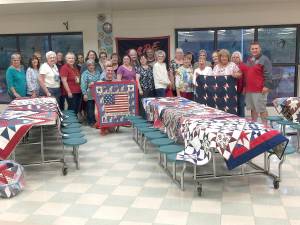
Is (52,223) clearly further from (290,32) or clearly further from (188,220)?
(290,32)

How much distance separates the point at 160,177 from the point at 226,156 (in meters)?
1.02

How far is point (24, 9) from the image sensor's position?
7.78 meters

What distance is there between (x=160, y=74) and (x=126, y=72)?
24.0 inches

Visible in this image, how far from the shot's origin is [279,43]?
8.17 m

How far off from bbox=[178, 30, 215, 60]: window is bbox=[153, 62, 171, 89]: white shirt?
87.2 inches

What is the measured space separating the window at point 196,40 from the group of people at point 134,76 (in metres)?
1.81

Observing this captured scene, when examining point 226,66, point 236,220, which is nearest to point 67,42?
point 226,66

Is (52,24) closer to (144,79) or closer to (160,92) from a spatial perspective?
(144,79)

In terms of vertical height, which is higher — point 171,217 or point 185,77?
point 185,77

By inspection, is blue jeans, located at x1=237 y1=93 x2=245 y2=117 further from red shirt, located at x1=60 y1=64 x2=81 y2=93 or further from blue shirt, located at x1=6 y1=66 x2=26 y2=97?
blue shirt, located at x1=6 y1=66 x2=26 y2=97

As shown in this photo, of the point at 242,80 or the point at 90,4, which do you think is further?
the point at 90,4

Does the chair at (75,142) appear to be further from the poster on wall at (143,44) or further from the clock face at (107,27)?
the clock face at (107,27)

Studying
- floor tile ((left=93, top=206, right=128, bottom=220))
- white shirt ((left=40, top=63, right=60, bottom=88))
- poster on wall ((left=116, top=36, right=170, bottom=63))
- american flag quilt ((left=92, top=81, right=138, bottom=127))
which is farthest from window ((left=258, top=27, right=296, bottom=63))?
floor tile ((left=93, top=206, right=128, bottom=220))

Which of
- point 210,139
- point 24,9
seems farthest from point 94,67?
point 210,139
